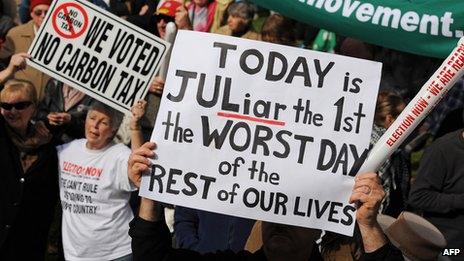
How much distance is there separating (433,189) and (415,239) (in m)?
1.82

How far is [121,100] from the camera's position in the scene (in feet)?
24.5

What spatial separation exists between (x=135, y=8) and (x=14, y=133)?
405cm

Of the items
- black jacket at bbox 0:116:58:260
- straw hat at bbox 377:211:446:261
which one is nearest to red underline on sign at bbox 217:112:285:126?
straw hat at bbox 377:211:446:261

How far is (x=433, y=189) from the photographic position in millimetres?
7121

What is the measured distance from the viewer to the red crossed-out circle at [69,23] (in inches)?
303

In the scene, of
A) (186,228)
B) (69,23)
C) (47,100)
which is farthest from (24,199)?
(47,100)

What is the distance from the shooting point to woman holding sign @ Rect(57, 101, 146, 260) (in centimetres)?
736

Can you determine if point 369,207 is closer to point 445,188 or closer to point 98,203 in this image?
point 445,188

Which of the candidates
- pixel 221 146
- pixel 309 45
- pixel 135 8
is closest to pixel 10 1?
pixel 135 8

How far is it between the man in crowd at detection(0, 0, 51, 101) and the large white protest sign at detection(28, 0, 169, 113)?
190 cm

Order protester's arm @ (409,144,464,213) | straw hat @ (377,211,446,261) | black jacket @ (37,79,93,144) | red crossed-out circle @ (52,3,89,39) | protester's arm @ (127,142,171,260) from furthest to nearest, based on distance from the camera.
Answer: black jacket @ (37,79,93,144) < red crossed-out circle @ (52,3,89,39) < protester's arm @ (409,144,464,213) < straw hat @ (377,211,446,261) < protester's arm @ (127,142,171,260)

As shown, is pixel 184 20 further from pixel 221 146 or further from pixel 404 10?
pixel 221 146

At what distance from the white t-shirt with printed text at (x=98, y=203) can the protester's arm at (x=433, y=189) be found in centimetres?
177

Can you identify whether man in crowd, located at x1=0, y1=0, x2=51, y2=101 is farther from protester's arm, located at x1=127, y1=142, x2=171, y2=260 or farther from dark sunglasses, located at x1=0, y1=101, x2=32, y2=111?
protester's arm, located at x1=127, y1=142, x2=171, y2=260
